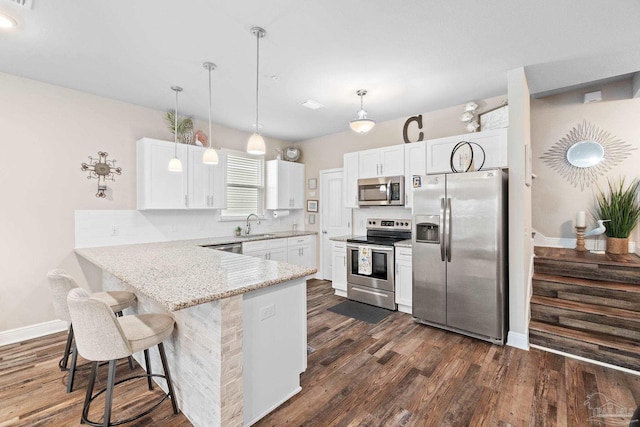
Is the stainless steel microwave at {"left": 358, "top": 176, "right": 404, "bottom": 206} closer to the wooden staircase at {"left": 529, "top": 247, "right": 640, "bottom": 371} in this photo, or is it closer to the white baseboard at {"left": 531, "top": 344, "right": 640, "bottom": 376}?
Answer: the wooden staircase at {"left": 529, "top": 247, "right": 640, "bottom": 371}

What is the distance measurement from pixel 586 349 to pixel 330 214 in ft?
12.3

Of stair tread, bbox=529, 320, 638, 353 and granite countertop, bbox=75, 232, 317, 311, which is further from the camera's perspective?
stair tread, bbox=529, 320, 638, 353

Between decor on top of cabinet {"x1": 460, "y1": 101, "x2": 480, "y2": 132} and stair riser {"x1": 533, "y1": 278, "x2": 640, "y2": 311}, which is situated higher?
decor on top of cabinet {"x1": 460, "y1": 101, "x2": 480, "y2": 132}

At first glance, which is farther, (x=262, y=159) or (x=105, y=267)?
(x=262, y=159)

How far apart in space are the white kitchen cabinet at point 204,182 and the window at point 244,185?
1.41 feet

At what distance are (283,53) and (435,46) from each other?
1306mm

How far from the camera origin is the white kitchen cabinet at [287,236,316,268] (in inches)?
198

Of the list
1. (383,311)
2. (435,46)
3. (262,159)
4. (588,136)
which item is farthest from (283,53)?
(588,136)

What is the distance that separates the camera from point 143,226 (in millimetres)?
3848

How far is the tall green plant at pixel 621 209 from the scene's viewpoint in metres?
3.40

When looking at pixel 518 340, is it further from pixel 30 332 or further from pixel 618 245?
pixel 30 332

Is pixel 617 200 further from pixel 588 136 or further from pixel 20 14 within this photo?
pixel 20 14

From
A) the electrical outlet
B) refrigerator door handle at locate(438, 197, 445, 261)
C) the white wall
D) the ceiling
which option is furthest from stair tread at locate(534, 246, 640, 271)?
the white wall

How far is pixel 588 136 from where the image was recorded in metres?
3.76
